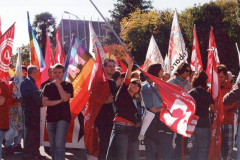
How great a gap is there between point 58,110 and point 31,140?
1.51 m

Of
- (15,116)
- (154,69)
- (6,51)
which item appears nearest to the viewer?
(154,69)

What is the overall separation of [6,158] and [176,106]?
4.05 metres

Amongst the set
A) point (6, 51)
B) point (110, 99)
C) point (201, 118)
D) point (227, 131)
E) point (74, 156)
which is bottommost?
point (74, 156)

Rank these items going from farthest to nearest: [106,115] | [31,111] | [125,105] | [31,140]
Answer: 1. [31,140]
2. [31,111]
3. [106,115]
4. [125,105]

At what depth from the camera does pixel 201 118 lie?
5453 millimetres

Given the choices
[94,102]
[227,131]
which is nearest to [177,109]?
[94,102]

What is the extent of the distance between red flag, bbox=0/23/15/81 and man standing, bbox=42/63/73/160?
3.08 feet

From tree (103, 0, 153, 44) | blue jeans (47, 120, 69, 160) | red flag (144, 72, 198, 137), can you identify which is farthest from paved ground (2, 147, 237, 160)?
tree (103, 0, 153, 44)

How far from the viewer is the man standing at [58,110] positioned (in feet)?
19.1

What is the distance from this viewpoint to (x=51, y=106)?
5.94 m

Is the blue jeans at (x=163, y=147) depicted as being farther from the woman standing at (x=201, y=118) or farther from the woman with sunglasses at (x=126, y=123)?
the woman standing at (x=201, y=118)

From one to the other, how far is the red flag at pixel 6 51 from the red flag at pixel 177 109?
2665 mm

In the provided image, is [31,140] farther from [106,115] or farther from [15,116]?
[106,115]

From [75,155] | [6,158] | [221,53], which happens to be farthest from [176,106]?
[221,53]
